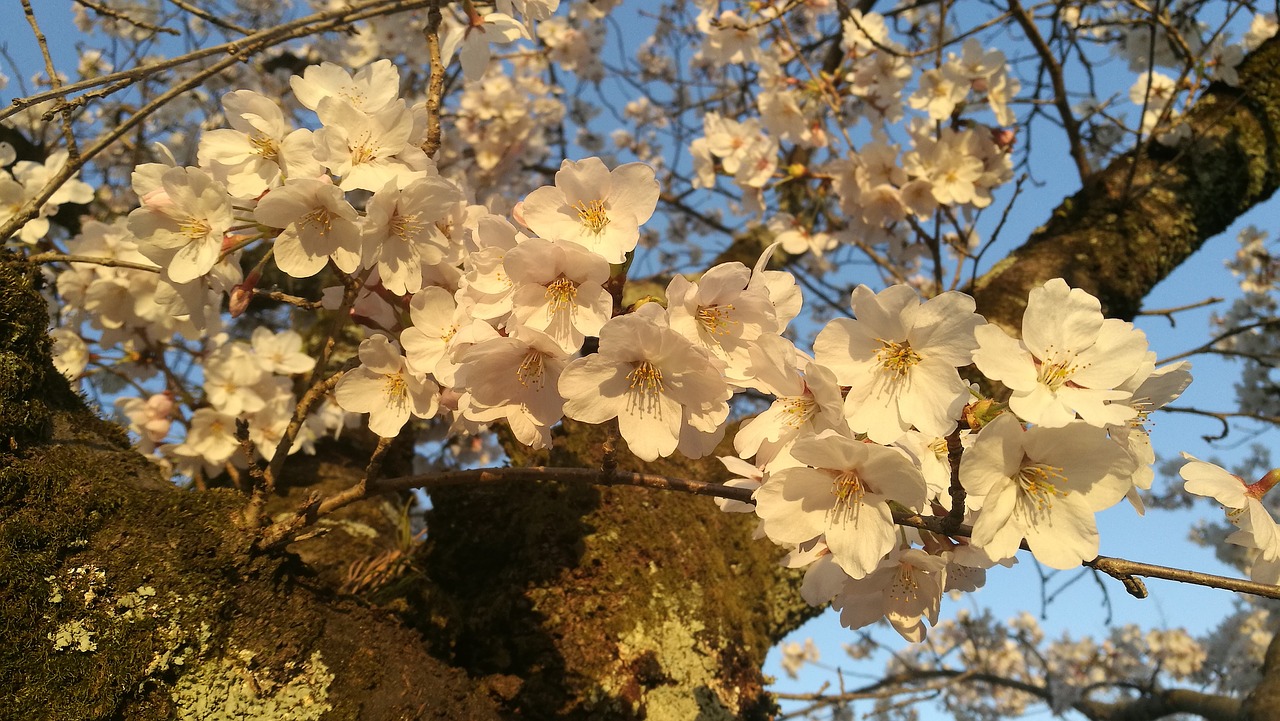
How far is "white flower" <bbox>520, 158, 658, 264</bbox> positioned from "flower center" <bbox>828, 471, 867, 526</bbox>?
458mm

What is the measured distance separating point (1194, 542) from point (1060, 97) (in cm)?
892

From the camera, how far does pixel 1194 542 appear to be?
878 centimetres

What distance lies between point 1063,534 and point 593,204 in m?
0.82

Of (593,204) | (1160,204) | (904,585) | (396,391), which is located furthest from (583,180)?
(1160,204)

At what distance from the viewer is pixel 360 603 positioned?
1.33 meters

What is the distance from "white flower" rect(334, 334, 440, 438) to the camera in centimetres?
124

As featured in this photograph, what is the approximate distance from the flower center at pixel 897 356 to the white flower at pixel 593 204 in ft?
1.33

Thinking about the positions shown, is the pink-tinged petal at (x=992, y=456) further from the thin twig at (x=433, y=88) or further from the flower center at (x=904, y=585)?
the thin twig at (x=433, y=88)

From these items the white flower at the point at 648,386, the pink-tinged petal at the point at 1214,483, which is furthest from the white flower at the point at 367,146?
the pink-tinged petal at the point at 1214,483

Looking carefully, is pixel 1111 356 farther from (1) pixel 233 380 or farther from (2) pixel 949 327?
(1) pixel 233 380

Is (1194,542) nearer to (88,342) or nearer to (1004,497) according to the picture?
(1004,497)

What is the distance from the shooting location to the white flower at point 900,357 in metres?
0.93

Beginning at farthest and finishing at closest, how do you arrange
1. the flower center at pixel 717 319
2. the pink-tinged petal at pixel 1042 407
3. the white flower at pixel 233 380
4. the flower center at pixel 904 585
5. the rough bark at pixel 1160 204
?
the rough bark at pixel 1160 204 < the white flower at pixel 233 380 < the flower center at pixel 904 585 < the flower center at pixel 717 319 < the pink-tinged petal at pixel 1042 407

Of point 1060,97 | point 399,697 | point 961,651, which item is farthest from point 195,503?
point 961,651
